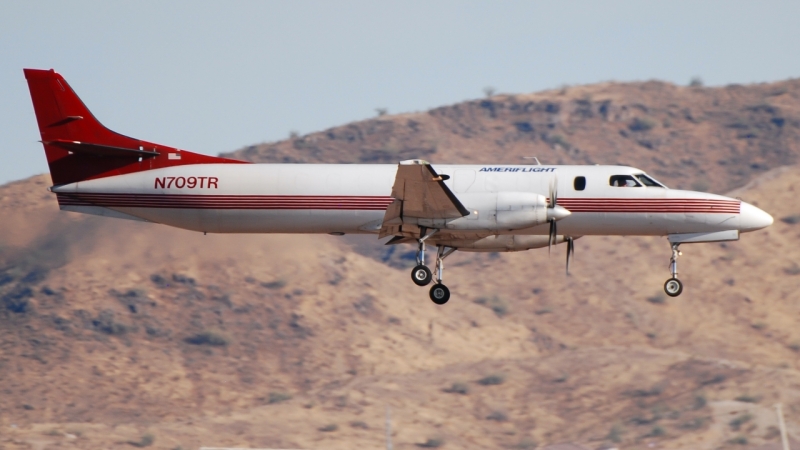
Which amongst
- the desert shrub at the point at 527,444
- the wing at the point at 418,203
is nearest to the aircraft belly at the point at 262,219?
the wing at the point at 418,203

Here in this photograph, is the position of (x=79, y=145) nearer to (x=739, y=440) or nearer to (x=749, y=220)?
(x=749, y=220)

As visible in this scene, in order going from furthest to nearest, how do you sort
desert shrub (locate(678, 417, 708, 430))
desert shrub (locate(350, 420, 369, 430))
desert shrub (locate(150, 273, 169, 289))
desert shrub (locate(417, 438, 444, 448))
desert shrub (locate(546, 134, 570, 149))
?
desert shrub (locate(546, 134, 570, 149)) < desert shrub (locate(150, 273, 169, 289)) < desert shrub (locate(350, 420, 369, 430)) < desert shrub (locate(417, 438, 444, 448)) < desert shrub (locate(678, 417, 708, 430))

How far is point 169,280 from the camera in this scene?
59.4 metres

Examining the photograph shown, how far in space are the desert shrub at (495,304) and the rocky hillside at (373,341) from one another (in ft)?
0.35

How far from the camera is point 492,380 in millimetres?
56156

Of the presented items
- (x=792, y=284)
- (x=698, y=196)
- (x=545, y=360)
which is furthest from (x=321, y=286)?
(x=698, y=196)

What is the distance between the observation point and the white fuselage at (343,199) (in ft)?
99.1

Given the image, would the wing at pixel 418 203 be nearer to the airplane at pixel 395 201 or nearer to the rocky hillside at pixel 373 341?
the airplane at pixel 395 201

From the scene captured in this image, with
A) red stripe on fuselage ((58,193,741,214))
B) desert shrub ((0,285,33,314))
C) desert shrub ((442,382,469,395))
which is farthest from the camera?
desert shrub ((0,285,33,314))

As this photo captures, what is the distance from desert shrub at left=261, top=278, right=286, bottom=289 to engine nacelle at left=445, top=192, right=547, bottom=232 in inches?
1269

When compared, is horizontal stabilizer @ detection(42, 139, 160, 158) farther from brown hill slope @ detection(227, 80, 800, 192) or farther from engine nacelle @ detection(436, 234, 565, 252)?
brown hill slope @ detection(227, 80, 800, 192)

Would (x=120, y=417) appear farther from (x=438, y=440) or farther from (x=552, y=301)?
Result: (x=552, y=301)

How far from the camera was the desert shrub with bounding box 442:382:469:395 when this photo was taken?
55094 millimetres

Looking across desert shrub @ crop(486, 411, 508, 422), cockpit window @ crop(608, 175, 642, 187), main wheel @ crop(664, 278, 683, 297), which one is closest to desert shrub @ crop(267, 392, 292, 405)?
desert shrub @ crop(486, 411, 508, 422)
